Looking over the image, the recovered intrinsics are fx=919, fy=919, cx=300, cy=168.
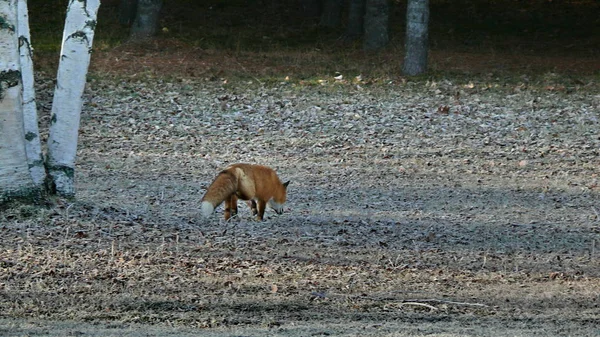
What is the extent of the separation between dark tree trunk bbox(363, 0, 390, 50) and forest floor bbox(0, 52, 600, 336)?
5.00 meters

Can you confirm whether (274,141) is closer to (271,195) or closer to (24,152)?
(271,195)

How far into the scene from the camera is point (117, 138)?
12859 millimetres

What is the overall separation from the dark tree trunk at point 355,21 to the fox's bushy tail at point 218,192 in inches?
610

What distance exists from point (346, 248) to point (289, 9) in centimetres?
2286

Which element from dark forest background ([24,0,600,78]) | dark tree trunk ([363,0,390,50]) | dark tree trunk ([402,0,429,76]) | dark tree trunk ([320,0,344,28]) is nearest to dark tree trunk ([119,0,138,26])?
dark forest background ([24,0,600,78])

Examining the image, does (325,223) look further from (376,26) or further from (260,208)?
(376,26)

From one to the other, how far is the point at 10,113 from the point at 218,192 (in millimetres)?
1829

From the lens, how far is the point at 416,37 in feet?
55.7

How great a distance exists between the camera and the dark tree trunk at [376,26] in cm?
2066

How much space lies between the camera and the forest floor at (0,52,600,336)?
5844 millimetres

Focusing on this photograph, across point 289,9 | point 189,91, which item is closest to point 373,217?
point 189,91

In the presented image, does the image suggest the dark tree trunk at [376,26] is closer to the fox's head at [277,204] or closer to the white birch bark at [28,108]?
the fox's head at [277,204]

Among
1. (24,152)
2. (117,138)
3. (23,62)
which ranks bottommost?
(117,138)

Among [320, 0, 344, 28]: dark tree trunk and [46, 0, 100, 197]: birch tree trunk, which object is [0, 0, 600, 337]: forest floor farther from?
[320, 0, 344, 28]: dark tree trunk
